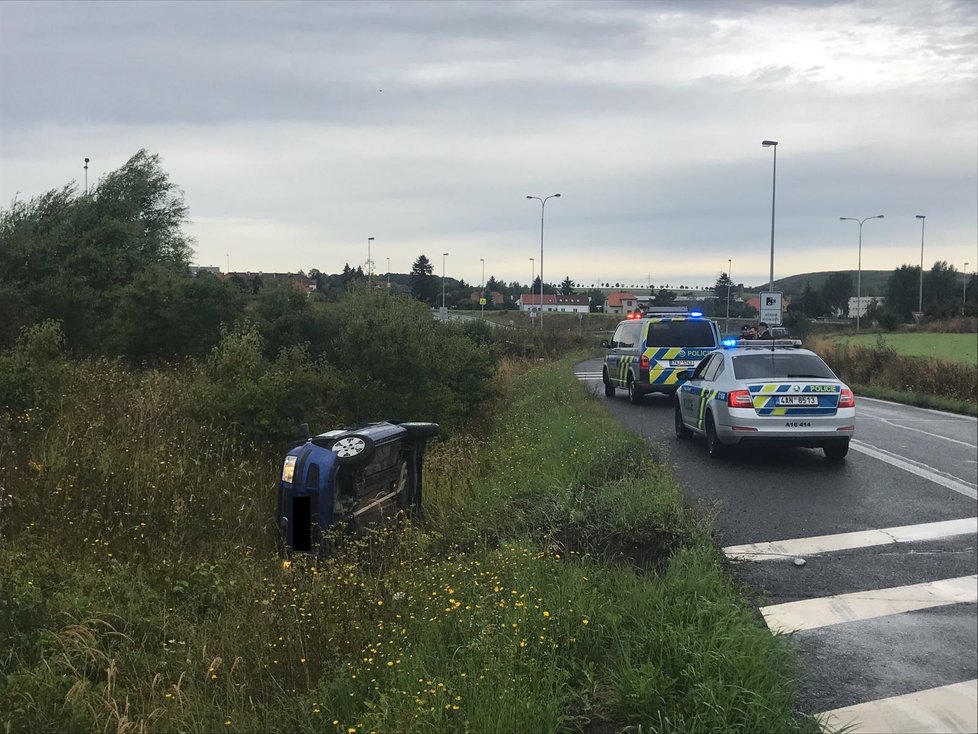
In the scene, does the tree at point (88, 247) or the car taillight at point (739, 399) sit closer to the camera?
the car taillight at point (739, 399)

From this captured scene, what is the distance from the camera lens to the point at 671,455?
11102mm

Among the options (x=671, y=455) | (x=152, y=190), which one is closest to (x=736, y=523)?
(x=671, y=455)

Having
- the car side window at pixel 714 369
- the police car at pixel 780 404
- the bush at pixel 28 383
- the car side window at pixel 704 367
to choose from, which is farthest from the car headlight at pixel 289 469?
the car side window at pixel 704 367

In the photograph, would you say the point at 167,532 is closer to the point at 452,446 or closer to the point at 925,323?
the point at 452,446

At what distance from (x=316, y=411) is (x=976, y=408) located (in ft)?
45.0

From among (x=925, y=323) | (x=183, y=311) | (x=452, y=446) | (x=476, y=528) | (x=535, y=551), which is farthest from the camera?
(x=925, y=323)

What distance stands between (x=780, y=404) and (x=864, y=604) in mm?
5196

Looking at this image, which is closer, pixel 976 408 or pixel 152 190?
pixel 976 408

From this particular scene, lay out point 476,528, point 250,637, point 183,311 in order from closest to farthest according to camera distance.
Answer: point 250,637 → point 476,528 → point 183,311

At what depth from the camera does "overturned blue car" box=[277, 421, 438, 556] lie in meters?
5.85

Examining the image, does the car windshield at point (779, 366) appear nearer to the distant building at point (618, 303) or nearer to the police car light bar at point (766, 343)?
the police car light bar at point (766, 343)

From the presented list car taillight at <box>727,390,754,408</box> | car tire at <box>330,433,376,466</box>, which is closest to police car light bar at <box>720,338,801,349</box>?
car taillight at <box>727,390,754,408</box>

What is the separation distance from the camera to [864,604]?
5.05 meters

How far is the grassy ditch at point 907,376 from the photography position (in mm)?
19156
